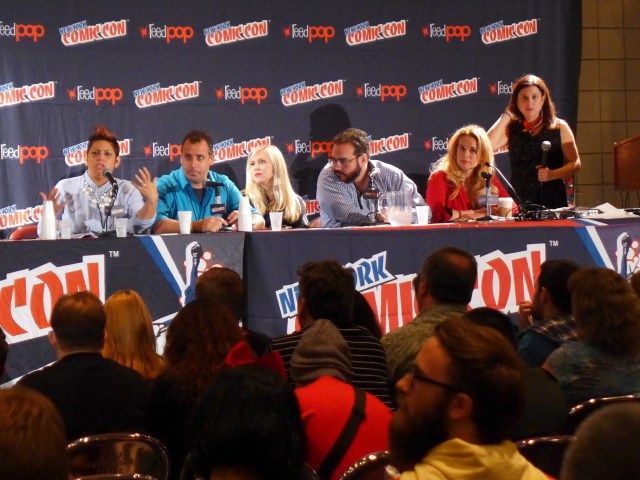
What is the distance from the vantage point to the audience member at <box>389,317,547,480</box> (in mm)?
1550

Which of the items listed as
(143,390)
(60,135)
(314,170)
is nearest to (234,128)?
(314,170)

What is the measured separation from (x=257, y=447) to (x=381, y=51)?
600cm

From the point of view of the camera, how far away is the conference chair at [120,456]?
7.22ft

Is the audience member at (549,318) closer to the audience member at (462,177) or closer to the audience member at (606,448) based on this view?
the audience member at (606,448)

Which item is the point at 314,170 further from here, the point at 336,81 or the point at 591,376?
A: the point at 591,376

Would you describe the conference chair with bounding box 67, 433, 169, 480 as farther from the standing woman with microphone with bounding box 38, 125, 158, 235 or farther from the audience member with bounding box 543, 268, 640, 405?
the standing woman with microphone with bounding box 38, 125, 158, 235

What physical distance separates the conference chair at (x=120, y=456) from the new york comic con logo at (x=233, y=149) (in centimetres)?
490

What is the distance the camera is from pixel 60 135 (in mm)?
6801

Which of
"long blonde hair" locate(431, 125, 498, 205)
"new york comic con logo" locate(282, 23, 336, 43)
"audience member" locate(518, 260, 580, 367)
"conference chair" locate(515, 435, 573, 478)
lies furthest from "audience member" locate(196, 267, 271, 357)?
"new york comic con logo" locate(282, 23, 336, 43)

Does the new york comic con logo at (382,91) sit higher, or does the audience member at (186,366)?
the new york comic con logo at (382,91)

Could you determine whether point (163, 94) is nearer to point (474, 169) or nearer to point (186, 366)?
point (474, 169)

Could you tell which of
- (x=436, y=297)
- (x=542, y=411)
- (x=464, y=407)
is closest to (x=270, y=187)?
(x=436, y=297)

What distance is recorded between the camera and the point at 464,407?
1.56m

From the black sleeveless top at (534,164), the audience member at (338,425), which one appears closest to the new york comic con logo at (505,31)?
the black sleeveless top at (534,164)
